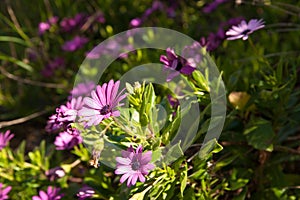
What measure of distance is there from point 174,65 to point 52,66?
107 centimetres

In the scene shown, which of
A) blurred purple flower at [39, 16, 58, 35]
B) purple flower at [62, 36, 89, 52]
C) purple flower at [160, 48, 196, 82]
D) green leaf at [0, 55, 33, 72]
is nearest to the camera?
purple flower at [160, 48, 196, 82]

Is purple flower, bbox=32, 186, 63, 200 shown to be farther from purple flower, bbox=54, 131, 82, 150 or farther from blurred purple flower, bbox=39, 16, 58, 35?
blurred purple flower, bbox=39, 16, 58, 35

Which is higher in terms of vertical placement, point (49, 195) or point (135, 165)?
point (135, 165)

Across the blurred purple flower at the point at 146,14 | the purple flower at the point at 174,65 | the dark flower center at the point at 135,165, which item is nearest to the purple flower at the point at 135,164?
the dark flower center at the point at 135,165

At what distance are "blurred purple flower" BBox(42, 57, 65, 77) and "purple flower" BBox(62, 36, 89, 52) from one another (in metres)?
0.06

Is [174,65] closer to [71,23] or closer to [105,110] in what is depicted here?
[105,110]

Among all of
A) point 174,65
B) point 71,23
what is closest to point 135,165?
point 174,65

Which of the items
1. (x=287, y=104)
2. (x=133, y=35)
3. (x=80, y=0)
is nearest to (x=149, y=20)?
(x=133, y=35)

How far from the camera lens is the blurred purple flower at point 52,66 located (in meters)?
2.14

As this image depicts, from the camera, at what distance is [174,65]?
1211 mm

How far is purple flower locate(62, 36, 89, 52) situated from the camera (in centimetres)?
210

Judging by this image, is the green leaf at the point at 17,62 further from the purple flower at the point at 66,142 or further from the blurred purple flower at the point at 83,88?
the purple flower at the point at 66,142

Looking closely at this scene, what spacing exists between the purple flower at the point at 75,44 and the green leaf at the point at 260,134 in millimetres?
1027

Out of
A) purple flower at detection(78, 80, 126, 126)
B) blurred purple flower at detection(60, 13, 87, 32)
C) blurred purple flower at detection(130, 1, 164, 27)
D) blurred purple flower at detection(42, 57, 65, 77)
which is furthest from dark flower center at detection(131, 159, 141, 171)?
blurred purple flower at detection(60, 13, 87, 32)
